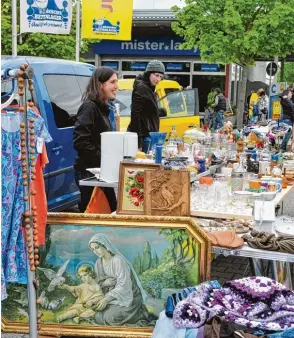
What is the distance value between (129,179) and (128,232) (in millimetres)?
538

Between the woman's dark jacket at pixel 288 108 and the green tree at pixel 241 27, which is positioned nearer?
the woman's dark jacket at pixel 288 108

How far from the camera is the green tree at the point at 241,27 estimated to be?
17422 mm

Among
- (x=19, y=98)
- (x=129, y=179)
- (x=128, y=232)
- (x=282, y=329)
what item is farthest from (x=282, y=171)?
(x=19, y=98)

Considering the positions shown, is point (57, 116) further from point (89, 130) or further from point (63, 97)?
point (89, 130)

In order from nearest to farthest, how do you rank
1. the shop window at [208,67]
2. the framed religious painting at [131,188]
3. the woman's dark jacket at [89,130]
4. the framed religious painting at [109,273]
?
the framed religious painting at [109,273]
the framed religious painting at [131,188]
the woman's dark jacket at [89,130]
the shop window at [208,67]

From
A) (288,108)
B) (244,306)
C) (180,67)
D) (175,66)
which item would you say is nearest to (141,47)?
(175,66)

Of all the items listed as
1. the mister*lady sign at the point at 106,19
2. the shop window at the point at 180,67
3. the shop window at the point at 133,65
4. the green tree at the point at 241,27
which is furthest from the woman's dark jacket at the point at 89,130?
the shop window at the point at 133,65

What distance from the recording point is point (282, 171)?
5.33 meters

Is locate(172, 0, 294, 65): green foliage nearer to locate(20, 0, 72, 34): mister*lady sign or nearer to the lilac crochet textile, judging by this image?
locate(20, 0, 72, 34): mister*lady sign

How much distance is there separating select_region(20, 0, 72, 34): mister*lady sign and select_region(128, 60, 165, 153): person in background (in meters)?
4.81

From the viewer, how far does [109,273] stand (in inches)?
130

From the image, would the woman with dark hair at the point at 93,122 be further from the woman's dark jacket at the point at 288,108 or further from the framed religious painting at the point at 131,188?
the woman's dark jacket at the point at 288,108

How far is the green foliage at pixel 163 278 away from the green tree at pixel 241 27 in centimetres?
1504

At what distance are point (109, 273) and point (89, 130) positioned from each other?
1.59 m
